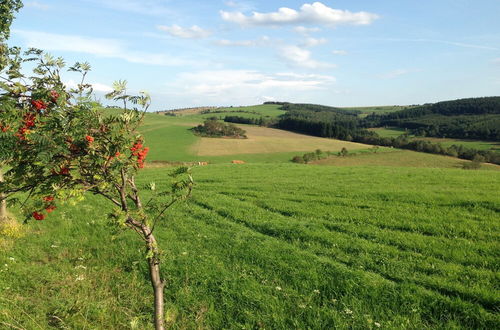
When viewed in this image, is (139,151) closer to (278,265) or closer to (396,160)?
(278,265)

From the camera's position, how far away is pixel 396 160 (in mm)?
59875

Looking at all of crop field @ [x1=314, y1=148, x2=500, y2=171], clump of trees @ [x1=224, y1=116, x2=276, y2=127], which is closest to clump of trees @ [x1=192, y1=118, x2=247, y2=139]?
clump of trees @ [x1=224, y1=116, x2=276, y2=127]

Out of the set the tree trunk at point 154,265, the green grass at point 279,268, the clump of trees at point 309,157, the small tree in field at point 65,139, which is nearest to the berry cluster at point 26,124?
the small tree in field at point 65,139

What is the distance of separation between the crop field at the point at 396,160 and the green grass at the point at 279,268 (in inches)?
1767

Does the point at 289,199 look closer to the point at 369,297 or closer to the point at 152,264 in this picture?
the point at 369,297

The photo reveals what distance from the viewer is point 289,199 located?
16375 mm

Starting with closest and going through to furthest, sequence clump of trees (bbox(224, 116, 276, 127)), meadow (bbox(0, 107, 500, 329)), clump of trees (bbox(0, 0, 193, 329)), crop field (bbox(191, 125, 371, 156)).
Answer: clump of trees (bbox(0, 0, 193, 329)), meadow (bbox(0, 107, 500, 329)), crop field (bbox(191, 125, 371, 156)), clump of trees (bbox(224, 116, 276, 127))

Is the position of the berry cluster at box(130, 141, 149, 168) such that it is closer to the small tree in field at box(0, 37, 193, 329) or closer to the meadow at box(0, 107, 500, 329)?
the small tree in field at box(0, 37, 193, 329)

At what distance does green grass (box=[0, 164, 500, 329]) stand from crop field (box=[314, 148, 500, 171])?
44891mm

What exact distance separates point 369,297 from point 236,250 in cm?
417

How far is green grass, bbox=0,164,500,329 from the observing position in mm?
6618

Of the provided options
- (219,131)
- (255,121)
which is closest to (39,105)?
(219,131)

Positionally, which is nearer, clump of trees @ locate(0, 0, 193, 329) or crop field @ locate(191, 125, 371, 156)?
clump of trees @ locate(0, 0, 193, 329)

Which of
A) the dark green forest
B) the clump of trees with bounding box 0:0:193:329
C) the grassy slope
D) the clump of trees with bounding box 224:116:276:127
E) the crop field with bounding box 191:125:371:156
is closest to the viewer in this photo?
the clump of trees with bounding box 0:0:193:329
